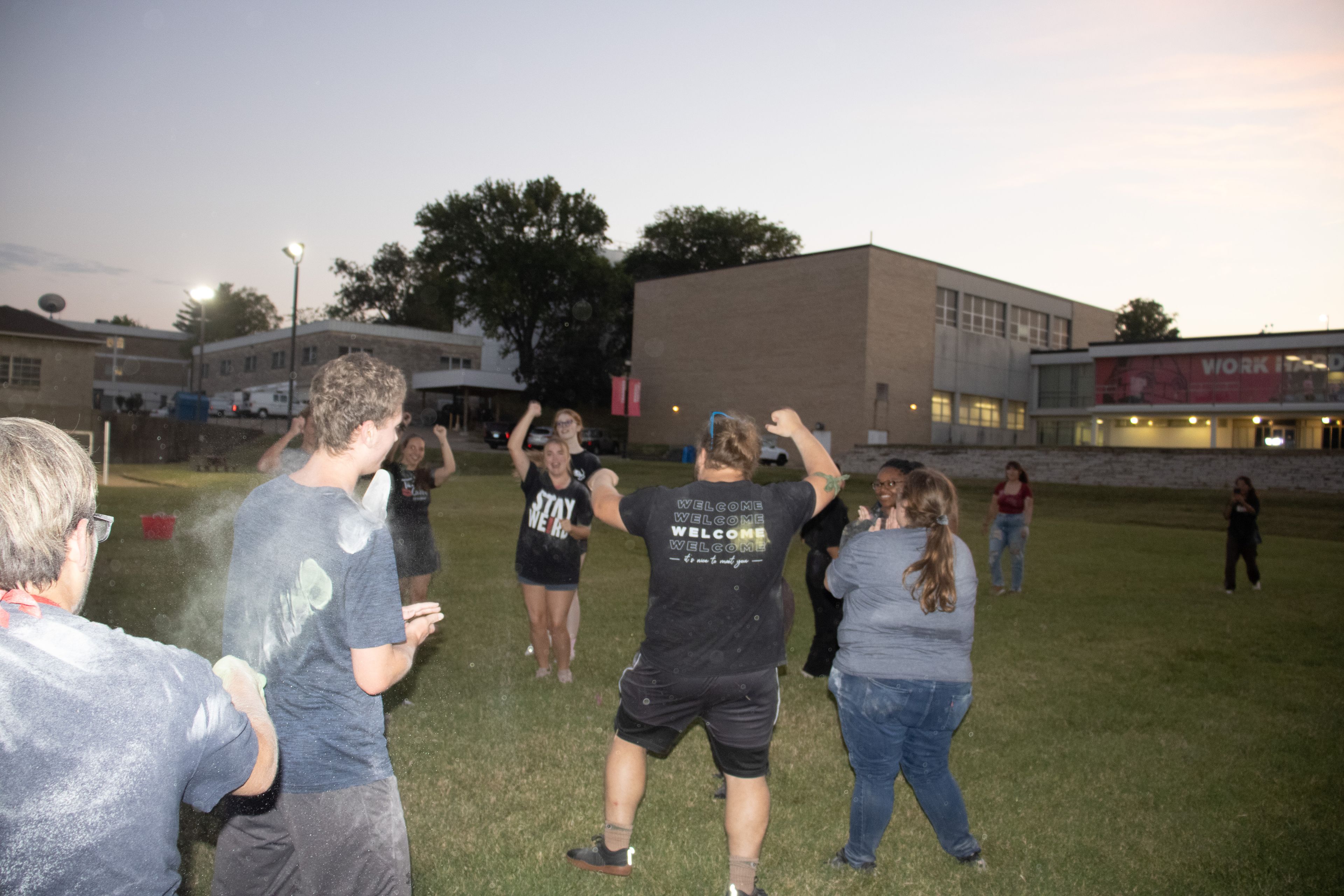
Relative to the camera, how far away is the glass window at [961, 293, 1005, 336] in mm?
51781

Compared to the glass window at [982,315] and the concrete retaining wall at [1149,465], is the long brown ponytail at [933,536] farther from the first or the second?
the glass window at [982,315]

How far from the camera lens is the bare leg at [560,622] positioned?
23.1 ft

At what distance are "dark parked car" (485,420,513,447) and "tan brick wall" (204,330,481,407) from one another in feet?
42.8

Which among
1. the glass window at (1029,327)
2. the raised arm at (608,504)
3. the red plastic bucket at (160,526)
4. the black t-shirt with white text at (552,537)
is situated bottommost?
the red plastic bucket at (160,526)

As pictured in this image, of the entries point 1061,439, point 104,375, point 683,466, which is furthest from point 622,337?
point 104,375

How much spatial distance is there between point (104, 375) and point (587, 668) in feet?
321

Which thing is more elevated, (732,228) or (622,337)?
(732,228)

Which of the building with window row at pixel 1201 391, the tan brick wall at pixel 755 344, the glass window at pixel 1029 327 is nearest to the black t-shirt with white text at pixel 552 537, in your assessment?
the tan brick wall at pixel 755 344

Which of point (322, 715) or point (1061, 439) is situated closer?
point (322, 715)

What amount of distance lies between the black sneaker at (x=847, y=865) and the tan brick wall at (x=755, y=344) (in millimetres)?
43137

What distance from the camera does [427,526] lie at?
757cm

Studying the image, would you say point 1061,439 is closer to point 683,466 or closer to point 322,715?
point 683,466

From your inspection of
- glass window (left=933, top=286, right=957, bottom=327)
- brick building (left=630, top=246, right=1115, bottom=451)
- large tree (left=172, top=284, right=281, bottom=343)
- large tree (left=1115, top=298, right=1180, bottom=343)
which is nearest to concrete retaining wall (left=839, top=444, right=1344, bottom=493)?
brick building (left=630, top=246, right=1115, bottom=451)

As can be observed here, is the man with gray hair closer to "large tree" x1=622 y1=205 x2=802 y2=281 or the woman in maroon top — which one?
the woman in maroon top
